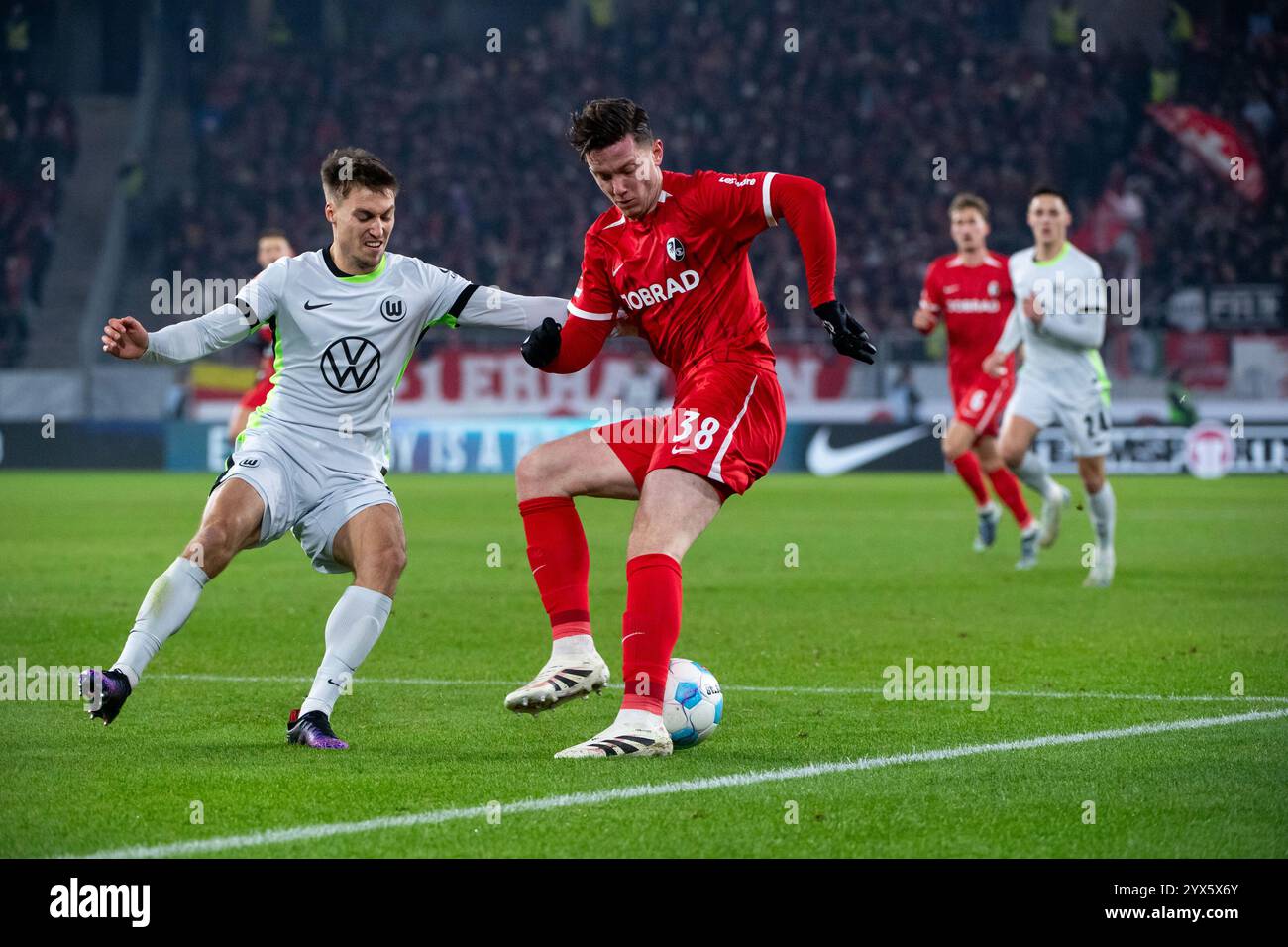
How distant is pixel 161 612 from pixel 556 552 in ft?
4.32

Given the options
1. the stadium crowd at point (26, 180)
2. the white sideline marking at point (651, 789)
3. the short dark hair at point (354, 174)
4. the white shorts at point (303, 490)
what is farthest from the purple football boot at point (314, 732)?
the stadium crowd at point (26, 180)

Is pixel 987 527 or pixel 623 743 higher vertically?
pixel 987 527

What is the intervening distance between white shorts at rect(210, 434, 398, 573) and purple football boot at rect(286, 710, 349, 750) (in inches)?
26.1

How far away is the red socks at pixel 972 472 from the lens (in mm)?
13602

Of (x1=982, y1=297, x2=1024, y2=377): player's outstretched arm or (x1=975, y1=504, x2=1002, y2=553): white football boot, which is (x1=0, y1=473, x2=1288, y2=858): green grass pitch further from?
(x1=982, y1=297, x2=1024, y2=377): player's outstretched arm

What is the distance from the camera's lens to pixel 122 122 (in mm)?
34094

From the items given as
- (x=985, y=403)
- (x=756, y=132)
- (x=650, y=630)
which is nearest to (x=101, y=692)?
(x=650, y=630)

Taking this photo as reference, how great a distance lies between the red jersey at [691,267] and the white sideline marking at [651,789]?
148 cm

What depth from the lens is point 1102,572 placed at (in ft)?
37.4

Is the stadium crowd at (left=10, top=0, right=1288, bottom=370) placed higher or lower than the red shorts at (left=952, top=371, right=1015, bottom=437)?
higher

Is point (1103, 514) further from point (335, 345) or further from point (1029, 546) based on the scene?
point (335, 345)

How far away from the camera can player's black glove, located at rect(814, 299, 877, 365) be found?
18.2 feet

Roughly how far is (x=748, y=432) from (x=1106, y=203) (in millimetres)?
26375

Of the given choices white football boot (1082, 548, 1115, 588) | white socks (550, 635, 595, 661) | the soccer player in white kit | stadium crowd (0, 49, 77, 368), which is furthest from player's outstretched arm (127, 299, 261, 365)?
stadium crowd (0, 49, 77, 368)
